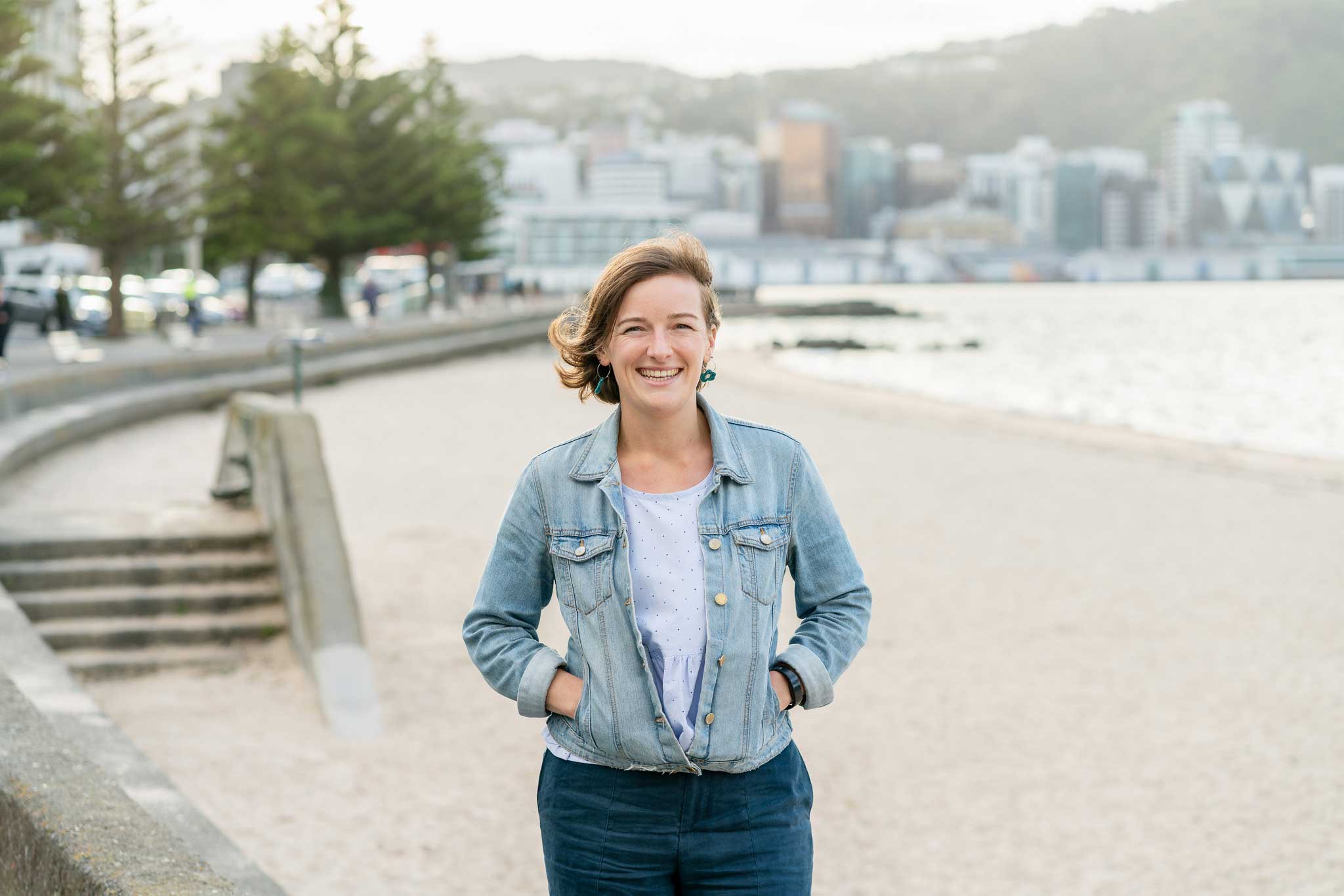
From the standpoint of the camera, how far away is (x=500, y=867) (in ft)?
Result: 20.5

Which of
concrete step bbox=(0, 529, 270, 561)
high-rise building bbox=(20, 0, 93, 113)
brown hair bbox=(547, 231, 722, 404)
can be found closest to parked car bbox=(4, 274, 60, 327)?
high-rise building bbox=(20, 0, 93, 113)

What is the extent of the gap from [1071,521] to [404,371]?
22.8 m

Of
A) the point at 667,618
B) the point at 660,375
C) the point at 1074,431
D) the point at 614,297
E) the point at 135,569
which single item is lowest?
the point at 1074,431

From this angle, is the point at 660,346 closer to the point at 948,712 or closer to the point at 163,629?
the point at 948,712

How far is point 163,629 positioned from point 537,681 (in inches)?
285

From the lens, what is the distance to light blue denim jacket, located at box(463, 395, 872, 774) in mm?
2512

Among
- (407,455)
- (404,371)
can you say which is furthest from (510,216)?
(407,455)

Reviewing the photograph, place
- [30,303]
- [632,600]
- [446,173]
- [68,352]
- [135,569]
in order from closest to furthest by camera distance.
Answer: [632,600] → [135,569] → [68,352] → [30,303] → [446,173]

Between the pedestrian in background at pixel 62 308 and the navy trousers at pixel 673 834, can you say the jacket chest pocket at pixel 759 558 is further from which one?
the pedestrian in background at pixel 62 308

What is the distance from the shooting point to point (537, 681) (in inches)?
100

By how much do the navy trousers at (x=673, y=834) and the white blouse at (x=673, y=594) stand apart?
0.11 meters

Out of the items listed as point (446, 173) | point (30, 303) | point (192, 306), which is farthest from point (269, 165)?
point (446, 173)

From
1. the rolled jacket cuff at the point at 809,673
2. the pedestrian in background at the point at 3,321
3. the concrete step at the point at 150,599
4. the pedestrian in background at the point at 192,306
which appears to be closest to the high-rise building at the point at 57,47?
the pedestrian in background at the point at 192,306

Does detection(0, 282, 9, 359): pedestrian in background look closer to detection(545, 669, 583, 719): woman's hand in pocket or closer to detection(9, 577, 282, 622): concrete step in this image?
detection(9, 577, 282, 622): concrete step
